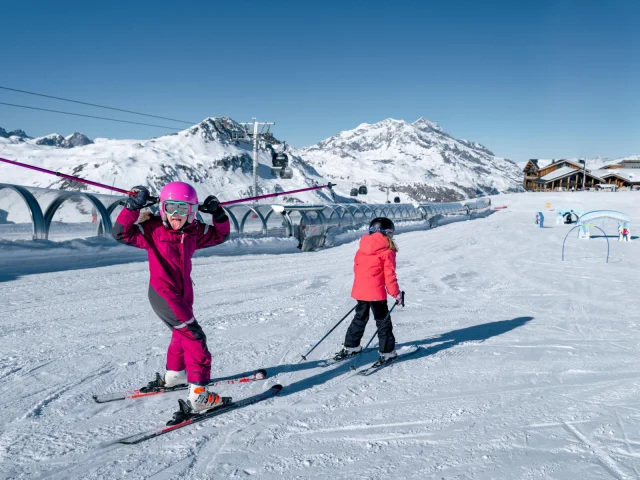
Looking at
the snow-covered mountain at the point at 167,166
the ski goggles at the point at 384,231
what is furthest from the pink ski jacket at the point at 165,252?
the snow-covered mountain at the point at 167,166

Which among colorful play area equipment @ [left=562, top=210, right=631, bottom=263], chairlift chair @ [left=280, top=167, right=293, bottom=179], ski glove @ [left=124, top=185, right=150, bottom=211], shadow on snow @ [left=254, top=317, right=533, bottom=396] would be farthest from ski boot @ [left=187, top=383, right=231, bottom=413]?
chairlift chair @ [left=280, top=167, right=293, bottom=179]

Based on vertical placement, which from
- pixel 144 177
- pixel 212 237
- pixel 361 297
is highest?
pixel 144 177

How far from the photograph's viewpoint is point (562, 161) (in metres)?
87.4

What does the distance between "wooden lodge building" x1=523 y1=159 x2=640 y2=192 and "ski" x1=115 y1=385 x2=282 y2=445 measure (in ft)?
269

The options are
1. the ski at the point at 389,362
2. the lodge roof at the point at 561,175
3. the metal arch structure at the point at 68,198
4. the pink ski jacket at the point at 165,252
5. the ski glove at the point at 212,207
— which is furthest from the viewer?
the lodge roof at the point at 561,175

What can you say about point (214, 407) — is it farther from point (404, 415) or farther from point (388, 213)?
point (388, 213)

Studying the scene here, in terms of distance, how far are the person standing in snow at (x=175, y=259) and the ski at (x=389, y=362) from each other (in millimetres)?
1701

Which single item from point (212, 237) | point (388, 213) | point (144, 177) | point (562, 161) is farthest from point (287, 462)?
point (144, 177)

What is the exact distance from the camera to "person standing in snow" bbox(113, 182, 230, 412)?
3482 millimetres

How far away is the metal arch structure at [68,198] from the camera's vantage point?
11547mm

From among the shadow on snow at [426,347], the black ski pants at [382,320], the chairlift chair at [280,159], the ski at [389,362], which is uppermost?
the chairlift chair at [280,159]

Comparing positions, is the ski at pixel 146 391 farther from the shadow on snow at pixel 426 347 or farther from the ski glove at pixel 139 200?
the ski glove at pixel 139 200

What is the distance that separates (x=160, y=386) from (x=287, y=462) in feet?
5.59

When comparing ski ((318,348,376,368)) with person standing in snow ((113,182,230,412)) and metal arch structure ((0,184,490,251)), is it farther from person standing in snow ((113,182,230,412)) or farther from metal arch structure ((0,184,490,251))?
metal arch structure ((0,184,490,251))
